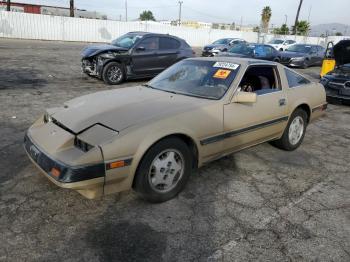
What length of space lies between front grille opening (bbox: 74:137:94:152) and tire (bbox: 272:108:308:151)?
303 centimetres

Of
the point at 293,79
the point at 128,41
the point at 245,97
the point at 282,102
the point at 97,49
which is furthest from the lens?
the point at 128,41

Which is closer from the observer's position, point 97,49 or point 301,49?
point 97,49

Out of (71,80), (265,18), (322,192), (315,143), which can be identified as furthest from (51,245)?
(265,18)

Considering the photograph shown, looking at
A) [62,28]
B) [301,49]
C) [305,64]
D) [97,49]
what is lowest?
[305,64]

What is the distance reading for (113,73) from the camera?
9711mm

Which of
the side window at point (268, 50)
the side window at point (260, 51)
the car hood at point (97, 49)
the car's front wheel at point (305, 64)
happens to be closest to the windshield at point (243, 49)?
the side window at point (260, 51)

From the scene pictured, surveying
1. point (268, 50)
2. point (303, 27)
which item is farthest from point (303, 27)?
point (268, 50)

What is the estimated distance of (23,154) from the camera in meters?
4.26

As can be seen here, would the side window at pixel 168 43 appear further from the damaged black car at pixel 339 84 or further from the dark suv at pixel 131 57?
the damaged black car at pixel 339 84

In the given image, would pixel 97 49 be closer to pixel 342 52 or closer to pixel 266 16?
pixel 342 52

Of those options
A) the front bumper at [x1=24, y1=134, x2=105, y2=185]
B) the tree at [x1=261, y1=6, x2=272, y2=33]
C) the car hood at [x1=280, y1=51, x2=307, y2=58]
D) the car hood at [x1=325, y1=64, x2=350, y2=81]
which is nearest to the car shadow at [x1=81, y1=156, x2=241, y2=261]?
the front bumper at [x1=24, y1=134, x2=105, y2=185]

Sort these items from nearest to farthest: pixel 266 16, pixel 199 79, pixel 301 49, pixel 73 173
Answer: pixel 73 173, pixel 199 79, pixel 301 49, pixel 266 16

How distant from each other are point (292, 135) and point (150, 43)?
6749 mm

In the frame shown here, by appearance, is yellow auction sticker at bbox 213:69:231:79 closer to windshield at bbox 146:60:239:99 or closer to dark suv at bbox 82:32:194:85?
windshield at bbox 146:60:239:99
